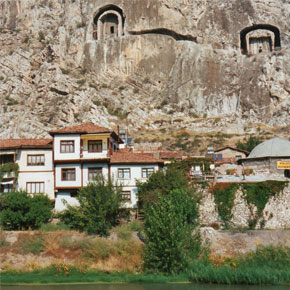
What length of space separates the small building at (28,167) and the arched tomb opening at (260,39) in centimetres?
7310

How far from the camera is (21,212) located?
4503cm

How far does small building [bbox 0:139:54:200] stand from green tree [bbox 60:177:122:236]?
5.62m

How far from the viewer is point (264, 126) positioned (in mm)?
98250

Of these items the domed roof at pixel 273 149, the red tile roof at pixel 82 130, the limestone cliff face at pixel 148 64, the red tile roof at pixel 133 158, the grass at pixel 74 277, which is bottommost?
the grass at pixel 74 277

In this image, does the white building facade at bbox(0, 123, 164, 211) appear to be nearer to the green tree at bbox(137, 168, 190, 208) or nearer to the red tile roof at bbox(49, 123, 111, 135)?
the red tile roof at bbox(49, 123, 111, 135)

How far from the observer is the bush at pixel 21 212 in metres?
45.0

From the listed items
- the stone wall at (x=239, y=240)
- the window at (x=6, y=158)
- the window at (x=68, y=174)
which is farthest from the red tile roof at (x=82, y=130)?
the stone wall at (x=239, y=240)

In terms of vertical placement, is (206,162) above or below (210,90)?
below

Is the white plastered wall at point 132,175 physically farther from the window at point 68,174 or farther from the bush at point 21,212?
the bush at point 21,212

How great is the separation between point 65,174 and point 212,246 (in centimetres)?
1638

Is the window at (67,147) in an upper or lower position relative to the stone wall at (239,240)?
upper

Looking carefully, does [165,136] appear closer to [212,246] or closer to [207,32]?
[207,32]

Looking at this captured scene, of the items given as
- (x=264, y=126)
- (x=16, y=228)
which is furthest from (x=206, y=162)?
(x=264, y=126)

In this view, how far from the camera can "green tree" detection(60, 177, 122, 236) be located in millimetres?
43312
